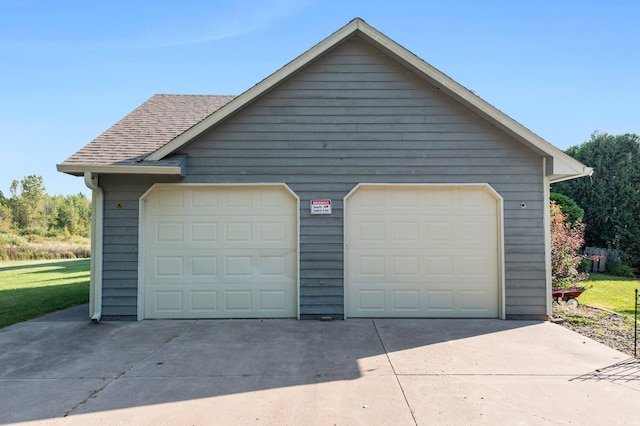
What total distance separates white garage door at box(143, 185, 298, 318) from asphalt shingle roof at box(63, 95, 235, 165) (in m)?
0.87

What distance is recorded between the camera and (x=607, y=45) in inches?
434

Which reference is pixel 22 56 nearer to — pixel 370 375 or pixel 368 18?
pixel 368 18

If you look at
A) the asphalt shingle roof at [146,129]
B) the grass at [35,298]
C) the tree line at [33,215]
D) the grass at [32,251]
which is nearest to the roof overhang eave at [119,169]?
the asphalt shingle roof at [146,129]

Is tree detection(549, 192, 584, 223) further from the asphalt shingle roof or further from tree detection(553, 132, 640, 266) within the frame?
the asphalt shingle roof

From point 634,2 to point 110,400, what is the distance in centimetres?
1212

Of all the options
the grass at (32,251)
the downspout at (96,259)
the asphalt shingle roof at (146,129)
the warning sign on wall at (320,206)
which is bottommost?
the grass at (32,251)

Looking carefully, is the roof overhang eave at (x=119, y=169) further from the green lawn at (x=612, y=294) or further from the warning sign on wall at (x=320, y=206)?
the green lawn at (x=612, y=294)

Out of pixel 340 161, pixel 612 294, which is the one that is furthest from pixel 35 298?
pixel 612 294

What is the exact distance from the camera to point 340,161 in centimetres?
672

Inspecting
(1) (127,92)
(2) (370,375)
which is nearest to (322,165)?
(2) (370,375)

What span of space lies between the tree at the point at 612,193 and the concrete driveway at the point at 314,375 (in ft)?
40.9

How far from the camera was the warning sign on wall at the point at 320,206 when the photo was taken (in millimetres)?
6656

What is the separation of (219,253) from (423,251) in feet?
12.1

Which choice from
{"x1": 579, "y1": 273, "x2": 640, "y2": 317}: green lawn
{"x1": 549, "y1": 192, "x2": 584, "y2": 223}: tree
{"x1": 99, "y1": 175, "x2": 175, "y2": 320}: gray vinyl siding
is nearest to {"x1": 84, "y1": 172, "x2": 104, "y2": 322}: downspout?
{"x1": 99, "y1": 175, "x2": 175, "y2": 320}: gray vinyl siding
